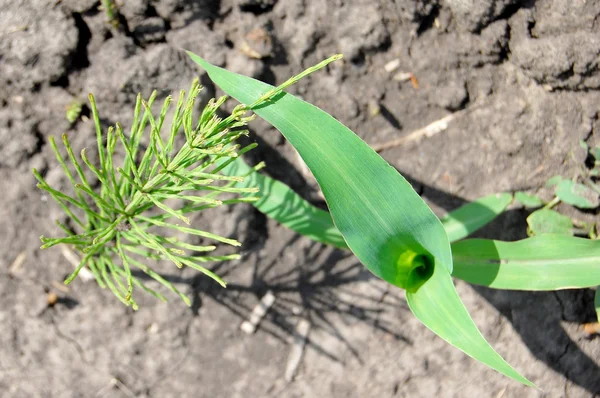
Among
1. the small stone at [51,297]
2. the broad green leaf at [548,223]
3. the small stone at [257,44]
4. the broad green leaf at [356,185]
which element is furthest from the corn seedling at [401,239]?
the small stone at [51,297]

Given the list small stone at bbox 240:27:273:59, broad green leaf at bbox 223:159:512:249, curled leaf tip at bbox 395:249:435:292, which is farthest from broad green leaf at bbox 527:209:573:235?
small stone at bbox 240:27:273:59

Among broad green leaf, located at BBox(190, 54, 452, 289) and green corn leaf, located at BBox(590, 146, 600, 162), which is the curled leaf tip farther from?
green corn leaf, located at BBox(590, 146, 600, 162)

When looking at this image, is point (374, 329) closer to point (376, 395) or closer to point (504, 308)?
point (376, 395)

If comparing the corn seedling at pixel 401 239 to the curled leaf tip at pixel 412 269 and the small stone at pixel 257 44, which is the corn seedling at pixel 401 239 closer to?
the curled leaf tip at pixel 412 269

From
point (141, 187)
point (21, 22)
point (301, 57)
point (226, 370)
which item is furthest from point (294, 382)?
point (21, 22)

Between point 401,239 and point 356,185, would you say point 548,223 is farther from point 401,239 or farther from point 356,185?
point 356,185

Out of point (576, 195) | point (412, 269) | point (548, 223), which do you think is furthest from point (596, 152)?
point (412, 269)
